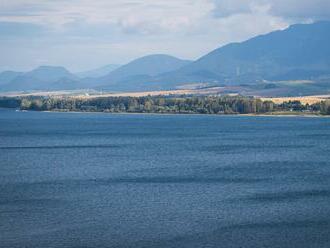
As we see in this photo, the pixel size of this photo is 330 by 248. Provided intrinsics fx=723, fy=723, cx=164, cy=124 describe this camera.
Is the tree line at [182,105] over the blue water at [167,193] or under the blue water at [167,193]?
over

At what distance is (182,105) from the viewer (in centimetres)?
14400

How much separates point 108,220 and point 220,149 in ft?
117

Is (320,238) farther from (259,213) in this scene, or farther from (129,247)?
(129,247)

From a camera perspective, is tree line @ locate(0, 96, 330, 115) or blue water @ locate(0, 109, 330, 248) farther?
tree line @ locate(0, 96, 330, 115)

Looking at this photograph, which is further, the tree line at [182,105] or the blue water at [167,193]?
the tree line at [182,105]

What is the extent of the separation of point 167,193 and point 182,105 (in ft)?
325

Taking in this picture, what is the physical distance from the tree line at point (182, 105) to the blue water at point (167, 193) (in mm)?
49089

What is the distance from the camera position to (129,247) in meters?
32.3

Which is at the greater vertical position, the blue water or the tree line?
the tree line

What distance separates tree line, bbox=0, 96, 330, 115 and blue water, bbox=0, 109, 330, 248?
1933 inches

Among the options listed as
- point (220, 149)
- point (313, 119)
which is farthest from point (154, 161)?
point (313, 119)

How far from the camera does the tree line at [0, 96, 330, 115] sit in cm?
13325

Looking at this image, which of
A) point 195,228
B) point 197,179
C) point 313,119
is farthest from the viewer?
point 313,119

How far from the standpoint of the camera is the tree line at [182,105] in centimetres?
13325
